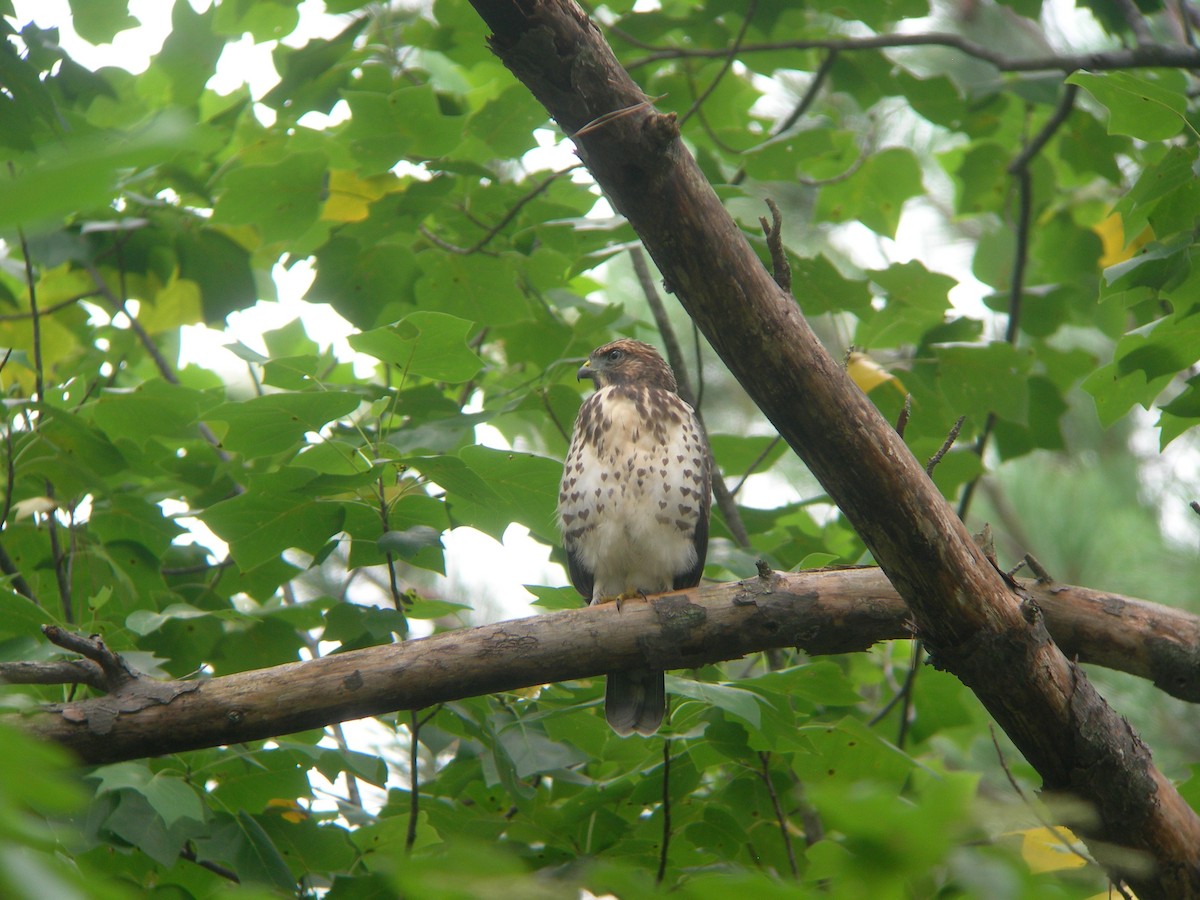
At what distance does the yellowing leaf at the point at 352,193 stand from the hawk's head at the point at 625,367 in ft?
3.78

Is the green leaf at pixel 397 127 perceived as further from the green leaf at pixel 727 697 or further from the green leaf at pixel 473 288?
the green leaf at pixel 727 697

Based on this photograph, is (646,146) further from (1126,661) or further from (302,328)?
(302,328)

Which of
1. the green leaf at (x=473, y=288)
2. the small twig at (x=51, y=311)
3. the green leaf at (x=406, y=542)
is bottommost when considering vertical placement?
the green leaf at (x=406, y=542)

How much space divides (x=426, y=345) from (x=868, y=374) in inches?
73.5

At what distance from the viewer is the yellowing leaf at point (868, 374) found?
158 inches

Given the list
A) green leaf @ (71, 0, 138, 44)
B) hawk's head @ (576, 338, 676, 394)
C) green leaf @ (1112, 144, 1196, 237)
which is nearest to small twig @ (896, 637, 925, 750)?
hawk's head @ (576, 338, 676, 394)

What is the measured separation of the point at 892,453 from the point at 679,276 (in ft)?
2.10

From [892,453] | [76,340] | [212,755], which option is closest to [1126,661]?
[892,453]

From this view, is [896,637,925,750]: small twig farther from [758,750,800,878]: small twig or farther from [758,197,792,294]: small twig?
[758,197,792,294]: small twig

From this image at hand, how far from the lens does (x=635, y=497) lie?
4.31 metres

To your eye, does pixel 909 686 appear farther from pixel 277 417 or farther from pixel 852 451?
pixel 277 417

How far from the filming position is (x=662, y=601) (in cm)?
298

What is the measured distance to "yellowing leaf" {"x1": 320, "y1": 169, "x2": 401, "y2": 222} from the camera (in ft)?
14.1

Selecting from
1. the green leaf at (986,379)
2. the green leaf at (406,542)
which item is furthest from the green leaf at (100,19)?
the green leaf at (986,379)
